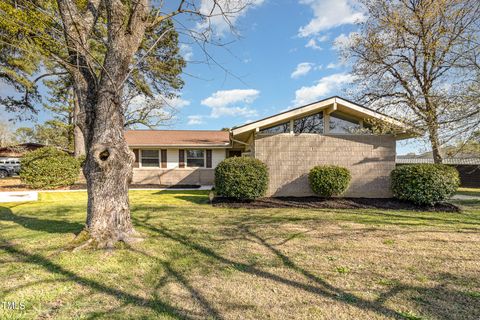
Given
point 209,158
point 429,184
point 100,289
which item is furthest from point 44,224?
point 429,184

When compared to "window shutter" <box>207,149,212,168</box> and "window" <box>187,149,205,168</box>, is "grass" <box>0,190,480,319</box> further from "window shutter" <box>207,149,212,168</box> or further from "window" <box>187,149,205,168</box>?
"window" <box>187,149,205,168</box>

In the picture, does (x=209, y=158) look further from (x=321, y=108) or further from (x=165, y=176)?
(x=321, y=108)

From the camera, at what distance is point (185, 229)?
5.97 meters

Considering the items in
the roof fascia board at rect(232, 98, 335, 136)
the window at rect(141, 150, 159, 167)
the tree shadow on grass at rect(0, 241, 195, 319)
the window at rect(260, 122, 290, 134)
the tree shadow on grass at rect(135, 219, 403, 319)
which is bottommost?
the tree shadow on grass at rect(135, 219, 403, 319)

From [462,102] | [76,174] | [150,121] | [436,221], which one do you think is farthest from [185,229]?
[150,121]

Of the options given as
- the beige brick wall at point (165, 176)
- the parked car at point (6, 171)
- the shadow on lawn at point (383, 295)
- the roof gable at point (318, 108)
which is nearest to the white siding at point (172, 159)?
the beige brick wall at point (165, 176)

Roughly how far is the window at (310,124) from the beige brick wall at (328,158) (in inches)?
11.3

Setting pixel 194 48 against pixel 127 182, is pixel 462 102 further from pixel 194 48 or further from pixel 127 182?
pixel 127 182

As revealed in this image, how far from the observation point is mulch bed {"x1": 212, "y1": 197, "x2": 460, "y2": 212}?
Result: 8930mm

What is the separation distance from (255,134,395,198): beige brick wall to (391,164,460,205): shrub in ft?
4.94

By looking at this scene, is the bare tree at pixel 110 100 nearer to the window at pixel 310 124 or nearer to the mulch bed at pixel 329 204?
the mulch bed at pixel 329 204

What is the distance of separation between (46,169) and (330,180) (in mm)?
15011

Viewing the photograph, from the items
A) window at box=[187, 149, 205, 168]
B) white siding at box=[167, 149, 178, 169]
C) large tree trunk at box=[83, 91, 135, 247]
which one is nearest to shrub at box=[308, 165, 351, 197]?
large tree trunk at box=[83, 91, 135, 247]

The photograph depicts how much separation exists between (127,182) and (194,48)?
2957 millimetres
